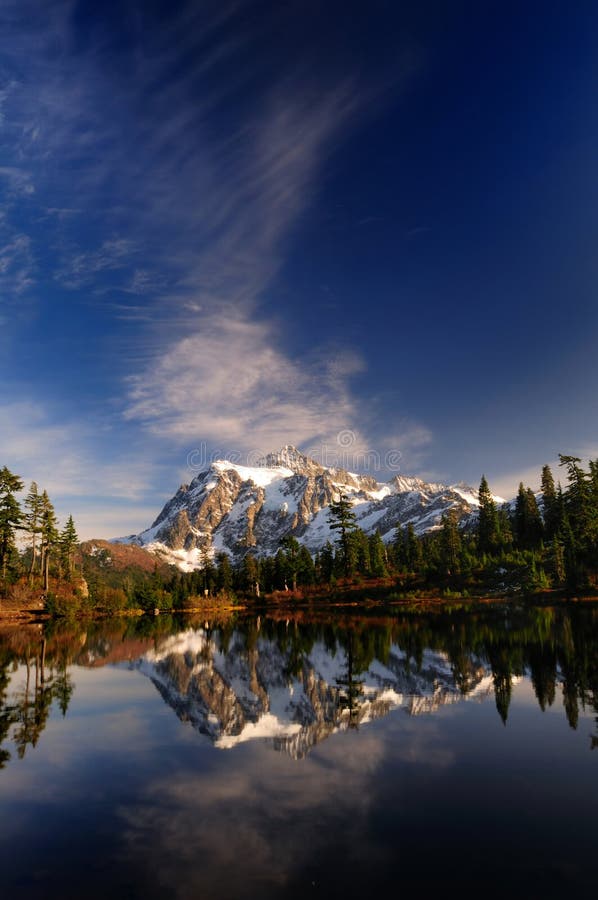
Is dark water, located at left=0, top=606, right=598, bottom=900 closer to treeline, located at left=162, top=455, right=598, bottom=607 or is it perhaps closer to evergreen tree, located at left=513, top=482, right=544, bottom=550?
treeline, located at left=162, top=455, right=598, bottom=607

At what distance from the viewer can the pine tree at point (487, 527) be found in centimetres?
9750

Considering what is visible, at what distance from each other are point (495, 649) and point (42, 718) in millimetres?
22422

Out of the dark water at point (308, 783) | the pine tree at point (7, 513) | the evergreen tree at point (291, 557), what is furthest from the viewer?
the evergreen tree at point (291, 557)

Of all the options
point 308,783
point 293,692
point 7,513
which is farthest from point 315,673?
point 7,513

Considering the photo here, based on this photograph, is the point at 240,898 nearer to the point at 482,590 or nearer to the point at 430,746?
the point at 430,746

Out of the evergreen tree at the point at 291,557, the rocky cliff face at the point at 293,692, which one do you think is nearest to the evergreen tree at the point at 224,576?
the evergreen tree at the point at 291,557

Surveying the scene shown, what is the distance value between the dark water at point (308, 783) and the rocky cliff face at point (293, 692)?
0.13 metres

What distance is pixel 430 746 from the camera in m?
13.1

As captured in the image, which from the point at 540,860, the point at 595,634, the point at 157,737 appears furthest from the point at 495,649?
the point at 540,860

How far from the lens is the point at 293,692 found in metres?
20.7

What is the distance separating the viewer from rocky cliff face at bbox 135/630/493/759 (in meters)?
15.5

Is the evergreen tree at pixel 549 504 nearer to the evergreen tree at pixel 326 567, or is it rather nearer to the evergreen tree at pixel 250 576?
the evergreen tree at pixel 326 567

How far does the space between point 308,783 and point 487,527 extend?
99355 mm

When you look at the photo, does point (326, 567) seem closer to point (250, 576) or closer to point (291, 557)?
point (291, 557)
